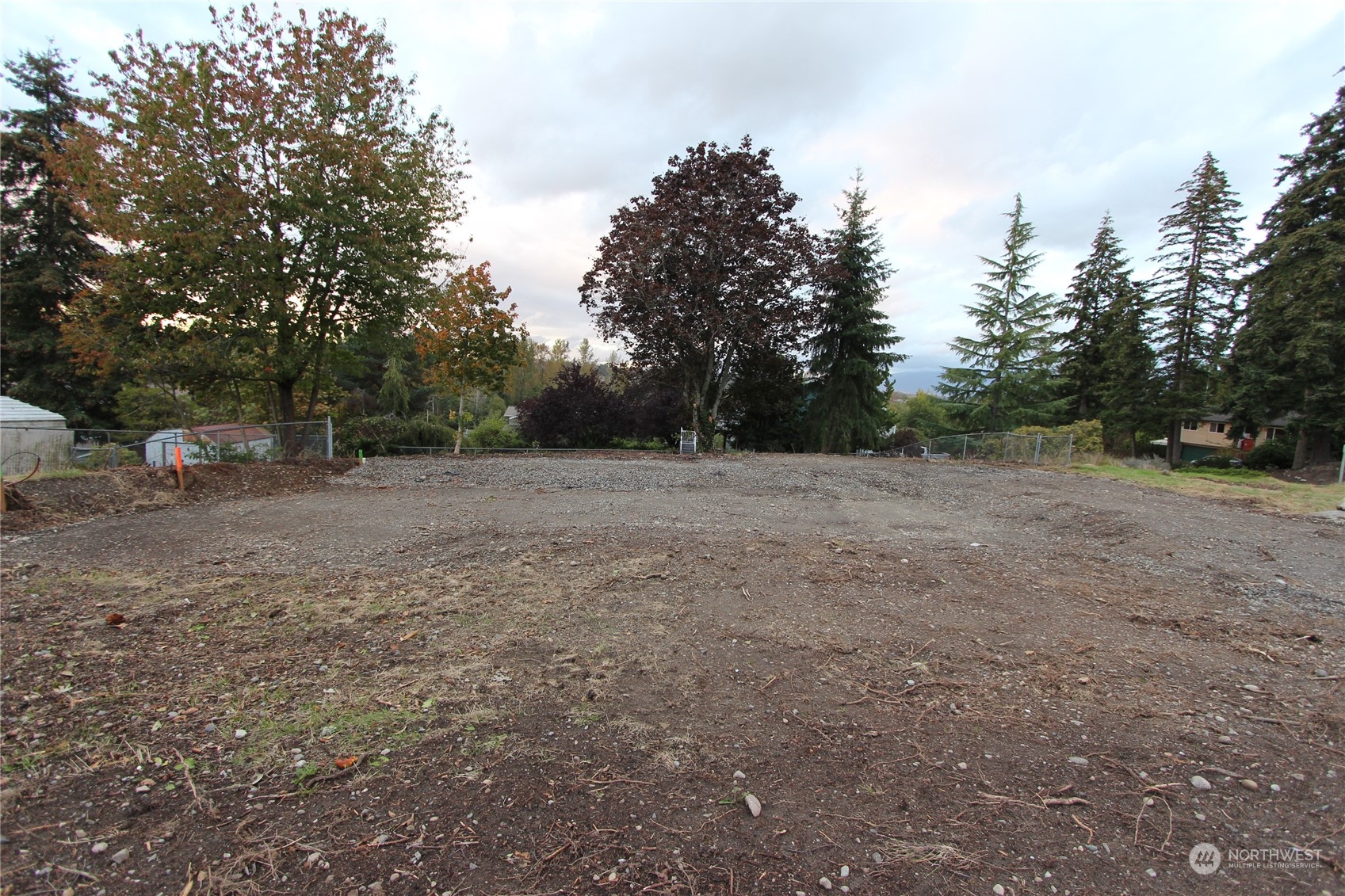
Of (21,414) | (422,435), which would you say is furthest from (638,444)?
(21,414)

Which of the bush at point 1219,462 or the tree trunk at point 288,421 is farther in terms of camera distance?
the bush at point 1219,462

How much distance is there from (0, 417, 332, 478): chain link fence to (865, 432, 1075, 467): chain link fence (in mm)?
18521

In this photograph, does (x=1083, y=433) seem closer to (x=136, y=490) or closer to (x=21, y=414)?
(x=136, y=490)

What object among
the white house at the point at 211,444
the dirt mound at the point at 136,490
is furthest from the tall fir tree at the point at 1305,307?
the white house at the point at 211,444

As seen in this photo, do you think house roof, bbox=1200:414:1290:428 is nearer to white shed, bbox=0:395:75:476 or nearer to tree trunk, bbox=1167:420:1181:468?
tree trunk, bbox=1167:420:1181:468

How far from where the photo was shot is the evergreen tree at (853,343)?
934 inches

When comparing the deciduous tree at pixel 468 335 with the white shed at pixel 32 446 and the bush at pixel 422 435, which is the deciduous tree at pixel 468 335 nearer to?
the bush at pixel 422 435

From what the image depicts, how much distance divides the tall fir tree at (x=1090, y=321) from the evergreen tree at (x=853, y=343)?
11087 millimetres

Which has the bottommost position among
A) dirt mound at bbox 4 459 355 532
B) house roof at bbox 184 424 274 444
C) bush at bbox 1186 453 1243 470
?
dirt mound at bbox 4 459 355 532

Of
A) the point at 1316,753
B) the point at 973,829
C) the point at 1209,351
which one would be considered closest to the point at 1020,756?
the point at 973,829

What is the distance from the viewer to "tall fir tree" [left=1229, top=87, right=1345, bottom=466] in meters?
18.5

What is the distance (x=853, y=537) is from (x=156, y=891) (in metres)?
5.91

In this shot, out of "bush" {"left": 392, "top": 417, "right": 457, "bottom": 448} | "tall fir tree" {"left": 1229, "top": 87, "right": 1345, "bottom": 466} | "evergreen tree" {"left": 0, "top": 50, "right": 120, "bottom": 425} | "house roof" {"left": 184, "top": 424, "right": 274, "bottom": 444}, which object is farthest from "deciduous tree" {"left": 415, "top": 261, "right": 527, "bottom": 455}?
"tall fir tree" {"left": 1229, "top": 87, "right": 1345, "bottom": 466}

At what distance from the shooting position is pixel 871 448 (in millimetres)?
24594
